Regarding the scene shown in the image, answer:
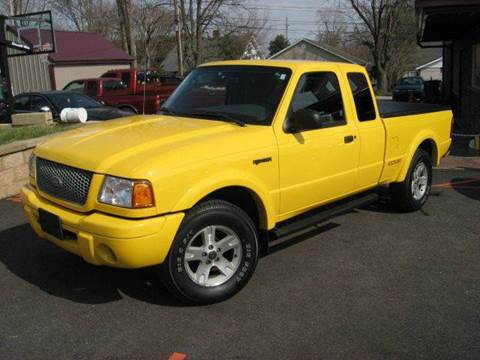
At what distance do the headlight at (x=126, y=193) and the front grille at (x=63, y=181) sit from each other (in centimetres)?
19

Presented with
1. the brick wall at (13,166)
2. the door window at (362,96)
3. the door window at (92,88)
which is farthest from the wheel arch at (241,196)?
the door window at (92,88)

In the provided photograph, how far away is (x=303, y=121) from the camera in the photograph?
14.8 ft

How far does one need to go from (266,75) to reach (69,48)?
94.2 feet

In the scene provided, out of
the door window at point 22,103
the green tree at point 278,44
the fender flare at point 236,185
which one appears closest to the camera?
the fender flare at point 236,185

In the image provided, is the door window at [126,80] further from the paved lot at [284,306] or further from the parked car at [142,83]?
the paved lot at [284,306]

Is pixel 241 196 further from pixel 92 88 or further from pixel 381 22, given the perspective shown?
pixel 381 22

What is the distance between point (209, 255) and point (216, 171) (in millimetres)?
655

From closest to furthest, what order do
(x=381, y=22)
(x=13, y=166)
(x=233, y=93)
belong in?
(x=233, y=93) < (x=13, y=166) < (x=381, y=22)

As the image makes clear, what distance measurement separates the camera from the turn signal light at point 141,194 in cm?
362

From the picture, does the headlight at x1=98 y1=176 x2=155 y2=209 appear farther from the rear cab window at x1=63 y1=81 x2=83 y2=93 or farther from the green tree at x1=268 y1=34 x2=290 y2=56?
the green tree at x1=268 y1=34 x2=290 y2=56

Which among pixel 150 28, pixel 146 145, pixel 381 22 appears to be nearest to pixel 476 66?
pixel 146 145

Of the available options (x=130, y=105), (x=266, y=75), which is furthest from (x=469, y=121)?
(x=266, y=75)

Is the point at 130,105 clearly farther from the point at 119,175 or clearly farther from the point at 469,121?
the point at 119,175

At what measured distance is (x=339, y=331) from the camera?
148 inches
